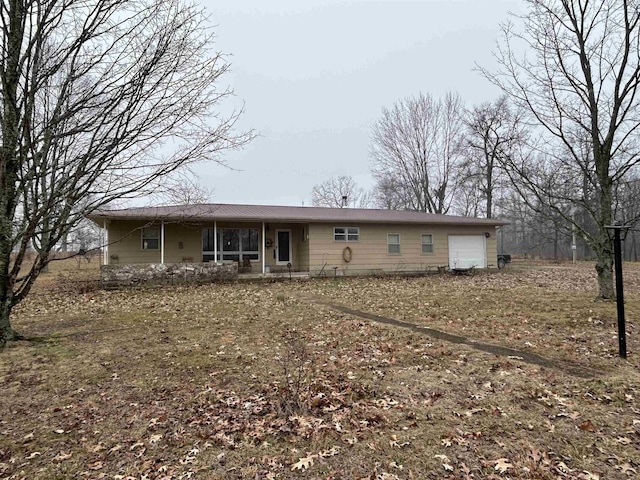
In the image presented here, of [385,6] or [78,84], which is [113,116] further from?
[385,6]

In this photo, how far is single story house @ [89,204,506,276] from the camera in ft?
48.9

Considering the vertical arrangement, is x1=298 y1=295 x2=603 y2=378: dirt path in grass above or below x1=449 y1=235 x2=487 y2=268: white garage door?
below

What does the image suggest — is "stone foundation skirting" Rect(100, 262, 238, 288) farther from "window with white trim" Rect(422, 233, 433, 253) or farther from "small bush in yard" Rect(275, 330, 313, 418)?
"window with white trim" Rect(422, 233, 433, 253)

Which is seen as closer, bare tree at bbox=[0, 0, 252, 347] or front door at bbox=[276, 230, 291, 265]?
bare tree at bbox=[0, 0, 252, 347]

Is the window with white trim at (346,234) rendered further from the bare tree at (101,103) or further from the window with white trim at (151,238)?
the bare tree at (101,103)

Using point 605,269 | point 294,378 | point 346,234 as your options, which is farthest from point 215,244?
point 605,269

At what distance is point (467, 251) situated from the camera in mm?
19250

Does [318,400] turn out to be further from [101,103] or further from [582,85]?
[582,85]

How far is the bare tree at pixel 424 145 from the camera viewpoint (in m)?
27.9

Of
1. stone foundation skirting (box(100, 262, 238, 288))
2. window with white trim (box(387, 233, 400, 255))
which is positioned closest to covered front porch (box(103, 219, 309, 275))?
stone foundation skirting (box(100, 262, 238, 288))

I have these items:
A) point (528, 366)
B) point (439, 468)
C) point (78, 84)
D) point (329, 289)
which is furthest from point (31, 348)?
point (329, 289)

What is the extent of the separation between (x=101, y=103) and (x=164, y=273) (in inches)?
383

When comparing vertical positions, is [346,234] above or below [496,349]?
above

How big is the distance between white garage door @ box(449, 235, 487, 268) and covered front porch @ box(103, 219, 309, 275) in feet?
25.7
